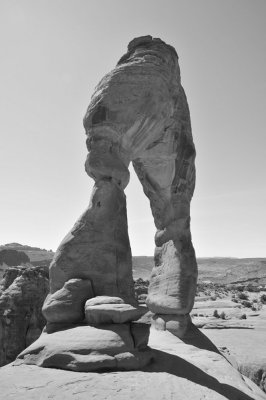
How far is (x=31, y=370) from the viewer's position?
12.6 feet

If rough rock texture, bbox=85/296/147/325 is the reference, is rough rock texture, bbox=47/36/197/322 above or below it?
above

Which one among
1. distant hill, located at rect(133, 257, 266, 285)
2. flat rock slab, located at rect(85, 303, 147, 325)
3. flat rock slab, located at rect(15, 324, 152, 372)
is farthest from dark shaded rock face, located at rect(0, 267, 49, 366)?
distant hill, located at rect(133, 257, 266, 285)

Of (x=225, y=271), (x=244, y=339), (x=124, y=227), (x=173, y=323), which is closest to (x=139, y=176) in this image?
(x=124, y=227)

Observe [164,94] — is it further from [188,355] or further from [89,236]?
[188,355]

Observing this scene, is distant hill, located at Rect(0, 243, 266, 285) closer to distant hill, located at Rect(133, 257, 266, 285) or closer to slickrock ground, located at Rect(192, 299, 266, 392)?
distant hill, located at Rect(133, 257, 266, 285)

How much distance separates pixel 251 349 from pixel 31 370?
550cm

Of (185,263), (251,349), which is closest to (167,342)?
(185,263)

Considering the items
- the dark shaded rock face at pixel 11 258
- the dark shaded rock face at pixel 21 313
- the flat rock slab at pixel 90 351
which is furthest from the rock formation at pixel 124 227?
the dark shaded rock face at pixel 11 258

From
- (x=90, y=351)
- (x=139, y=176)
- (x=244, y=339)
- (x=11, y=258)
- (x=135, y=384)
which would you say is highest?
(x=139, y=176)

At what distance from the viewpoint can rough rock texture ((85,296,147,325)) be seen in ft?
14.0

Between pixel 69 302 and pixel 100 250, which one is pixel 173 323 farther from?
pixel 69 302

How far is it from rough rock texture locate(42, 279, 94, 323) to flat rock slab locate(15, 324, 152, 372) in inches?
13.2

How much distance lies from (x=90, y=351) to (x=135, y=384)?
2.15 feet

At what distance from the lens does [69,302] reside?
470 centimetres
